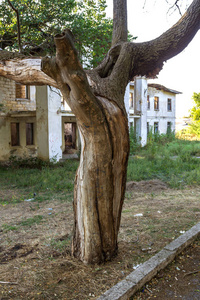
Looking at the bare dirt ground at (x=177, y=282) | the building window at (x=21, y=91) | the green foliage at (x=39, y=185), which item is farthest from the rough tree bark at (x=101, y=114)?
the building window at (x=21, y=91)

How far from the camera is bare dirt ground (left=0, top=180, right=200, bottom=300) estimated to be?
304 cm

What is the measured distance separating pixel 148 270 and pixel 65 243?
1530 millimetres

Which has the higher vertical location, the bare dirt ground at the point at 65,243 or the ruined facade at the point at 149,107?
the ruined facade at the point at 149,107

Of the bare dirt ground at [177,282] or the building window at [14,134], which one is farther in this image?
the building window at [14,134]

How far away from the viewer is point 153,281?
322cm

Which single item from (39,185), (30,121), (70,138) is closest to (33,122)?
(30,121)

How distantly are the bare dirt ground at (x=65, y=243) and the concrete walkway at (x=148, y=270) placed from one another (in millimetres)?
135

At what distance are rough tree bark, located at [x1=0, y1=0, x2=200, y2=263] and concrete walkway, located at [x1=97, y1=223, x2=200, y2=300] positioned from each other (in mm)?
558

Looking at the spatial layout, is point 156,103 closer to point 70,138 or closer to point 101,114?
point 70,138

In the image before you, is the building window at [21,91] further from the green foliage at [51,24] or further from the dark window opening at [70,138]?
the green foliage at [51,24]

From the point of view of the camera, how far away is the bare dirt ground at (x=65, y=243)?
3037 millimetres

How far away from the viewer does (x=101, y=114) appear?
307 cm

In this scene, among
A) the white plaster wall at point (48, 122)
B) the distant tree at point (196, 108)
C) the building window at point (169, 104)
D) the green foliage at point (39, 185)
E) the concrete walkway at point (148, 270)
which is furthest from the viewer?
the building window at point (169, 104)

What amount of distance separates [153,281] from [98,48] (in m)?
9.11
